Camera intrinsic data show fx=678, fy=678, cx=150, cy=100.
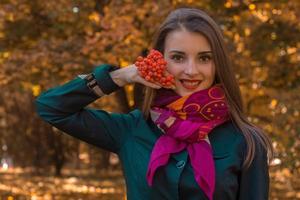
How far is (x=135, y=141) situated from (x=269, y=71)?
11140 mm

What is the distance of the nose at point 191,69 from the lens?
2.82 metres

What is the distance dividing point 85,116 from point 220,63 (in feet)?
Result: 2.10

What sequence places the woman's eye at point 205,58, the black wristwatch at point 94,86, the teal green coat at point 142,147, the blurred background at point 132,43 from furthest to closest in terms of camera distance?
1. the blurred background at point 132,43
2. the black wristwatch at point 94,86
3. the woman's eye at point 205,58
4. the teal green coat at point 142,147

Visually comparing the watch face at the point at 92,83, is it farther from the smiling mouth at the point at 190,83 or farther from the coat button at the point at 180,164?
the coat button at the point at 180,164

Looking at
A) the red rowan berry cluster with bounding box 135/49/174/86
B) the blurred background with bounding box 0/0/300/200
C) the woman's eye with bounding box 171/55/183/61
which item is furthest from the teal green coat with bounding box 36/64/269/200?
the blurred background with bounding box 0/0/300/200

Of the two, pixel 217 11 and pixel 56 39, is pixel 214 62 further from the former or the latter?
pixel 56 39

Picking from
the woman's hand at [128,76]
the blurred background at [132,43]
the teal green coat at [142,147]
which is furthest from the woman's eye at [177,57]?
the blurred background at [132,43]

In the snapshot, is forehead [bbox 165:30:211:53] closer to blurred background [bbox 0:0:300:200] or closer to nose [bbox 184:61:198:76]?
nose [bbox 184:61:198:76]

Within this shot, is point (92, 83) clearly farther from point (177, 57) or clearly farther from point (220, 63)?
point (220, 63)

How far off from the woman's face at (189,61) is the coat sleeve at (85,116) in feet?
0.94

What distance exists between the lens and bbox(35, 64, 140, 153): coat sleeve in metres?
2.96

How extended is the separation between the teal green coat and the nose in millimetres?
266

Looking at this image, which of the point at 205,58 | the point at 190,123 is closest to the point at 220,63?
the point at 205,58

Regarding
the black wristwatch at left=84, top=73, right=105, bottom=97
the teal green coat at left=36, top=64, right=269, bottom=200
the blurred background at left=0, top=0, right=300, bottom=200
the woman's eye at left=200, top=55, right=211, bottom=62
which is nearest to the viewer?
the teal green coat at left=36, top=64, right=269, bottom=200
